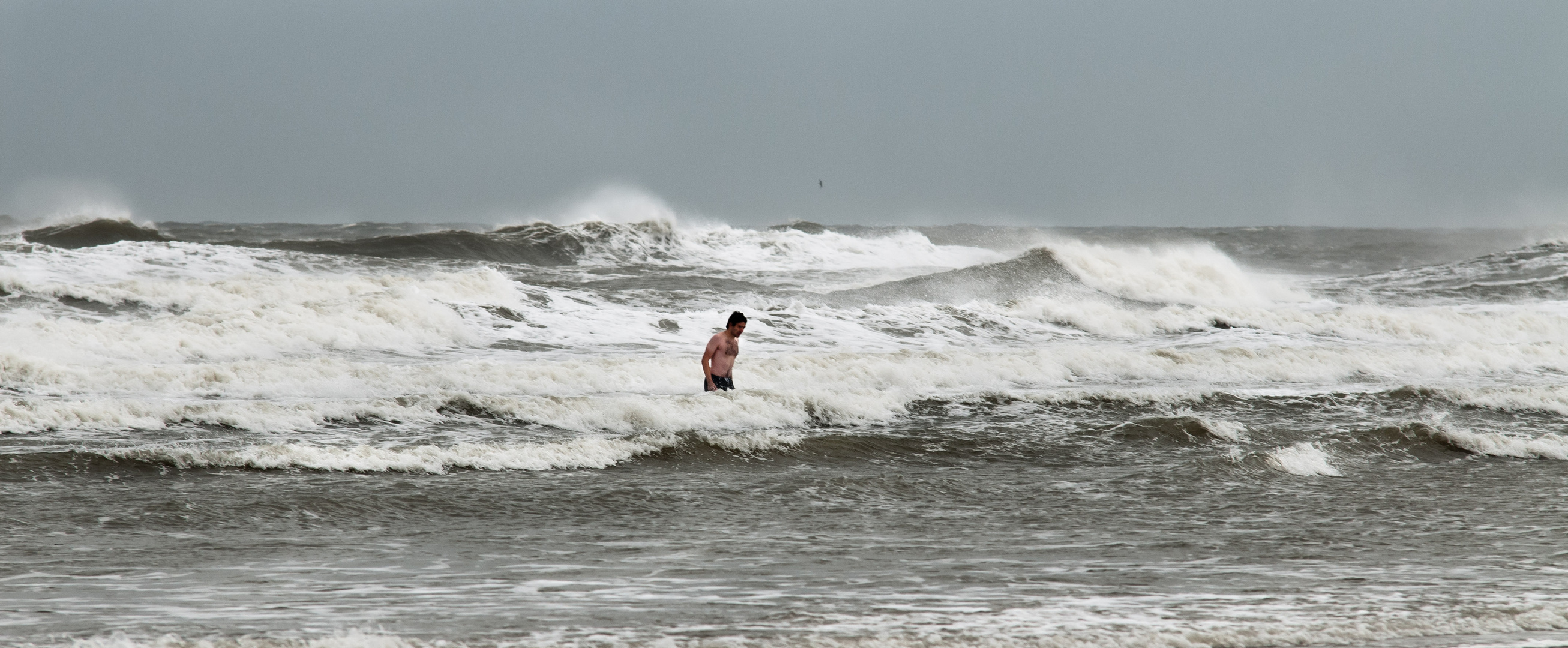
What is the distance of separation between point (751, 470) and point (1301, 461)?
12.4 feet

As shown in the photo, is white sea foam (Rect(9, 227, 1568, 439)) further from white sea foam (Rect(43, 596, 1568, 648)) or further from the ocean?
white sea foam (Rect(43, 596, 1568, 648))

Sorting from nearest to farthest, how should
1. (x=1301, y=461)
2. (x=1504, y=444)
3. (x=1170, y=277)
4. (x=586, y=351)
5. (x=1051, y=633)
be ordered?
(x=1051, y=633) < (x=1301, y=461) < (x=1504, y=444) < (x=586, y=351) < (x=1170, y=277)

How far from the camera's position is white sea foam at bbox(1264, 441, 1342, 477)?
27.6ft

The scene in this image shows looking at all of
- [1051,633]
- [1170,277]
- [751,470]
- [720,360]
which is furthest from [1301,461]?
[1170,277]

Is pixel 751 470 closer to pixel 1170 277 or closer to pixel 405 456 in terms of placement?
pixel 405 456

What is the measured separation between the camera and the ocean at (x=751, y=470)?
4.41 meters

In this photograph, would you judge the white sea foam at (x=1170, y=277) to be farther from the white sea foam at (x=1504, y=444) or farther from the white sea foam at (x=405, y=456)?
the white sea foam at (x=405, y=456)

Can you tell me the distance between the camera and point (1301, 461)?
28.3 ft

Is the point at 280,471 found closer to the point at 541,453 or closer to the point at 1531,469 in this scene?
the point at 541,453

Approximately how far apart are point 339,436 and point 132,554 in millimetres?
3567

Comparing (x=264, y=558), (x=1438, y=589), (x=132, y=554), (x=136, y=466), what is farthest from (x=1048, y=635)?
(x=136, y=466)

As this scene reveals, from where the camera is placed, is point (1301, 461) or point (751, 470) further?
point (1301, 461)

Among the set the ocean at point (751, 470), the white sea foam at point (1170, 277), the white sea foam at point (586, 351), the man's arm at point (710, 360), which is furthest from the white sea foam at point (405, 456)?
the white sea foam at point (1170, 277)

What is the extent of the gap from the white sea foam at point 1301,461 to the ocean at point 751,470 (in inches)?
2.0
